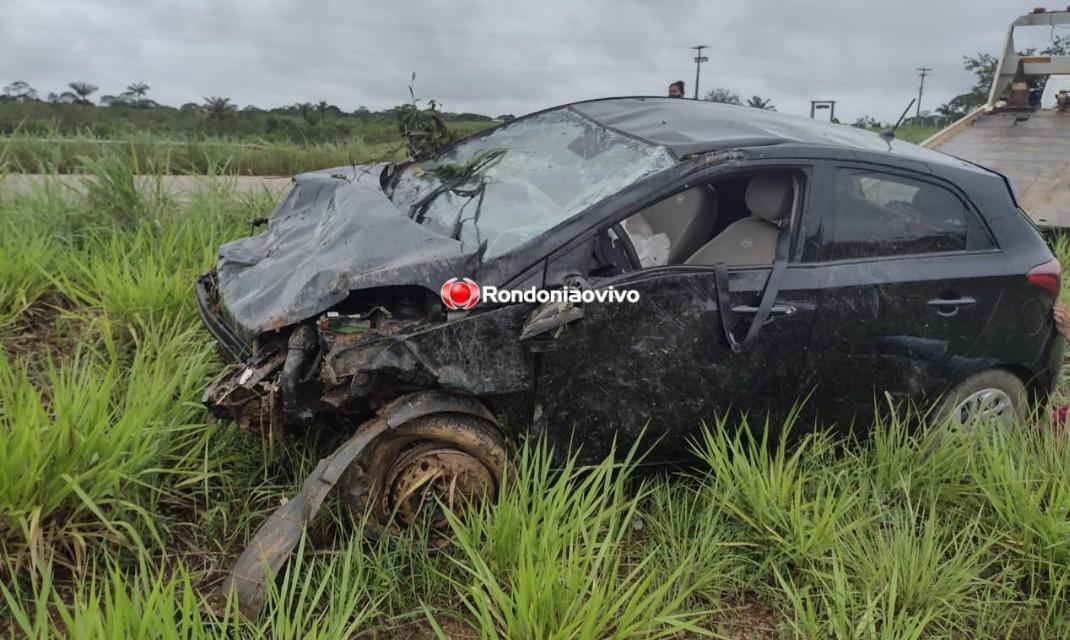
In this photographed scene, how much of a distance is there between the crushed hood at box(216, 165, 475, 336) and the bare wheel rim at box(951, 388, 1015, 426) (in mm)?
2160

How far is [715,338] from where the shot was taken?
269 centimetres

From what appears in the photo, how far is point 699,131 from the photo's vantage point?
9.72 feet

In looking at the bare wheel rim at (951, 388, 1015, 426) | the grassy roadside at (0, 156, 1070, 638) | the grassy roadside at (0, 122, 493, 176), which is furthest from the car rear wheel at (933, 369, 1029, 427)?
the grassy roadside at (0, 122, 493, 176)

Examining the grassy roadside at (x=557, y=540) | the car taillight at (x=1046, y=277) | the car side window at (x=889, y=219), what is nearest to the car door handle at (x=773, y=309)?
the car side window at (x=889, y=219)

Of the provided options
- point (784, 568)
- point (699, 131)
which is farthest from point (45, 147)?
point (784, 568)

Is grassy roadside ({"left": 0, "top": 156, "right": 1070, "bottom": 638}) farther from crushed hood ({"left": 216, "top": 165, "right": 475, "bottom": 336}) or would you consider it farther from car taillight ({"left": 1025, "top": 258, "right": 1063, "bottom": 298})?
car taillight ({"left": 1025, "top": 258, "right": 1063, "bottom": 298})

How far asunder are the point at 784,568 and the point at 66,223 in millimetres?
4328

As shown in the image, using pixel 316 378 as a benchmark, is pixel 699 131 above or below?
above

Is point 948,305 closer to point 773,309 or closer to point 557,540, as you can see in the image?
point 773,309

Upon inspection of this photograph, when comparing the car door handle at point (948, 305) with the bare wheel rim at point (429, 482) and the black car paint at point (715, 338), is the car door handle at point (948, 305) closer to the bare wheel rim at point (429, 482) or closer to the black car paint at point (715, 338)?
the black car paint at point (715, 338)

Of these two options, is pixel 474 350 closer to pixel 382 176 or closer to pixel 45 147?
pixel 382 176

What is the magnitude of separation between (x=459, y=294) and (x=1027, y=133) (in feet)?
26.6

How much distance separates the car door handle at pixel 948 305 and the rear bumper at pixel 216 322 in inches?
101

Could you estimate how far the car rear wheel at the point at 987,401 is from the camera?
314cm
